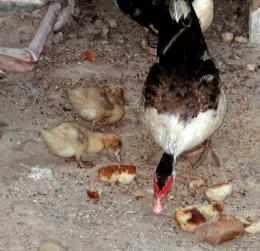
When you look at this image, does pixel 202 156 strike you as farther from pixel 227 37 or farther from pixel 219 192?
pixel 227 37

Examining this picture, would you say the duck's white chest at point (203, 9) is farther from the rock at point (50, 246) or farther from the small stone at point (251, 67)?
the rock at point (50, 246)

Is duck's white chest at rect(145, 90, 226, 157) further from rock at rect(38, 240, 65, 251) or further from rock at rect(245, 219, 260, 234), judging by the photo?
rock at rect(38, 240, 65, 251)

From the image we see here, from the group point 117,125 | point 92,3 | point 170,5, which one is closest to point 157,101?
point 117,125

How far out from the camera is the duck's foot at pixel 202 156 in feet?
17.0

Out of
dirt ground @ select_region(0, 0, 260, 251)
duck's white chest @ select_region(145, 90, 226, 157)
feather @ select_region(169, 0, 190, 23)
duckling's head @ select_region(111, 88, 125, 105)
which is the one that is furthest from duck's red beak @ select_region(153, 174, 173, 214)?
feather @ select_region(169, 0, 190, 23)

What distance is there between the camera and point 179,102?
4.89 m

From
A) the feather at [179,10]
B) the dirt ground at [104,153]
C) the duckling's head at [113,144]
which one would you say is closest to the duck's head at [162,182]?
the dirt ground at [104,153]

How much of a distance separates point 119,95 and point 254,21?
4.37 feet

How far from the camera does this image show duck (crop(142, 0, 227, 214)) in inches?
188

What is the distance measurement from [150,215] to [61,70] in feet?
5.52

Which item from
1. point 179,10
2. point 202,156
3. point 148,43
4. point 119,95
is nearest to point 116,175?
point 202,156

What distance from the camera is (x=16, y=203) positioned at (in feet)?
15.9

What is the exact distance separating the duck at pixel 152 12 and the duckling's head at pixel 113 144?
37.1 inches

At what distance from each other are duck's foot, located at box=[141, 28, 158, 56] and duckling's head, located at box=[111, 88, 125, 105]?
0.65m
